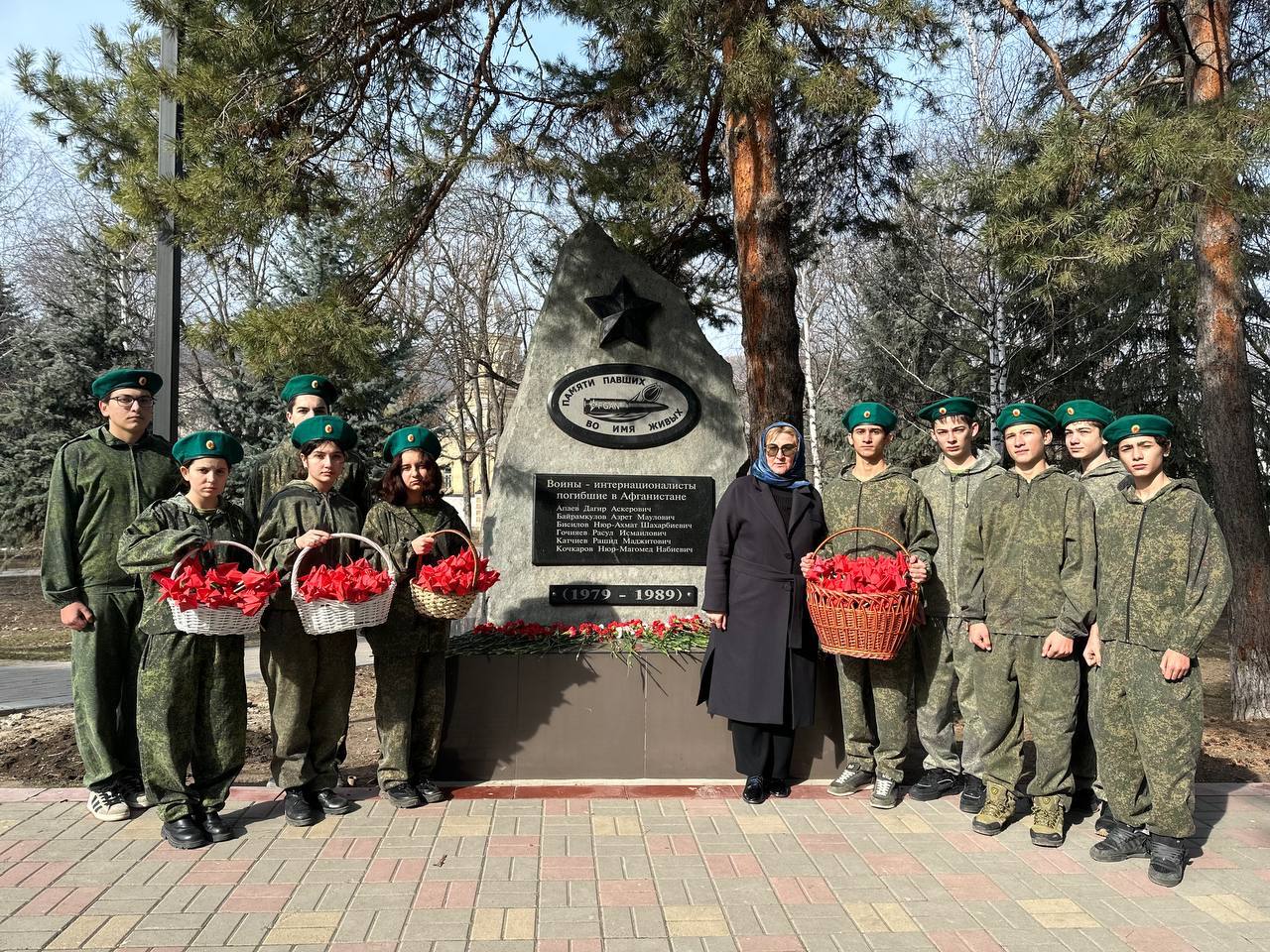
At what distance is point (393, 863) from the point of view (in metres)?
3.59

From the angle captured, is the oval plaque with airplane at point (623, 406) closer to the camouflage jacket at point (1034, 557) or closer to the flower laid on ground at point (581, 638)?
the flower laid on ground at point (581, 638)

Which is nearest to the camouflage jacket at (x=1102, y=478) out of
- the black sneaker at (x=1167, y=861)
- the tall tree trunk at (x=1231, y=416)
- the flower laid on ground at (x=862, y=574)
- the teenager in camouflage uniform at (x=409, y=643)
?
the flower laid on ground at (x=862, y=574)

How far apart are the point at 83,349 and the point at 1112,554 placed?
13275 millimetres

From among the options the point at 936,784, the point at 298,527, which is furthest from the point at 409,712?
the point at 936,784

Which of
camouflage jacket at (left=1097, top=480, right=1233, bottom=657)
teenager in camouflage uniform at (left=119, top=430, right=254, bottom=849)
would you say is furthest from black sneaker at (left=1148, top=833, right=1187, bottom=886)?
teenager in camouflage uniform at (left=119, top=430, right=254, bottom=849)

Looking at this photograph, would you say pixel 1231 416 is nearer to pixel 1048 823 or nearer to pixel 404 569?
pixel 1048 823

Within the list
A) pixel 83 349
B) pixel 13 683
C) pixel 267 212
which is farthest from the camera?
pixel 83 349

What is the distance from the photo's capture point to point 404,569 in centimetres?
411

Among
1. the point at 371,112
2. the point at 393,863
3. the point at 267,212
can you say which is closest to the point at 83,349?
the point at 371,112

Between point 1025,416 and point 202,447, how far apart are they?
369 cm

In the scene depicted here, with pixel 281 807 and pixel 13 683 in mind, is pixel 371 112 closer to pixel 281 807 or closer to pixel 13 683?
pixel 281 807

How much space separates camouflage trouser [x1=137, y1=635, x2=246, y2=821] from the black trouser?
2340 mm

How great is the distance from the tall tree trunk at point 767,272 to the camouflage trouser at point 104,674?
4.03m

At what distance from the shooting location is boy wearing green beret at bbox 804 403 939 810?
173 inches
